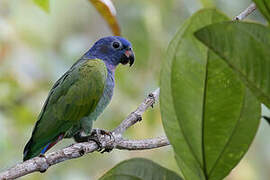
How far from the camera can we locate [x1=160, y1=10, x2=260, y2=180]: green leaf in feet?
3.48

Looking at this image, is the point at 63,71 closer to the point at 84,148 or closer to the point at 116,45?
the point at 116,45

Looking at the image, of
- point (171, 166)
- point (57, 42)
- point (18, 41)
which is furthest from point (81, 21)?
point (171, 166)

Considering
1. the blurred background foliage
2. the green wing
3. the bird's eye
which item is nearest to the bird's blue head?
the bird's eye

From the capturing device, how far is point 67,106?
121 inches

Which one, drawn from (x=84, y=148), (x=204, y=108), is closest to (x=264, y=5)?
(x=204, y=108)

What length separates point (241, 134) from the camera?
108 centimetres


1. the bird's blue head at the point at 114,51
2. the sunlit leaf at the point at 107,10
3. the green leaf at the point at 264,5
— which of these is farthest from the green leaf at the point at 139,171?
the bird's blue head at the point at 114,51

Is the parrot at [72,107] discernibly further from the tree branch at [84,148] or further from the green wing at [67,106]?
the tree branch at [84,148]

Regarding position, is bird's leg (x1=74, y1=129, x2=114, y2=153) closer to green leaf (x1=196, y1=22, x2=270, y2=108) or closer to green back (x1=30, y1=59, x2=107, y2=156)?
green back (x1=30, y1=59, x2=107, y2=156)

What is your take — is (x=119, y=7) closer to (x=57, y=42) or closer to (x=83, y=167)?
(x=57, y=42)

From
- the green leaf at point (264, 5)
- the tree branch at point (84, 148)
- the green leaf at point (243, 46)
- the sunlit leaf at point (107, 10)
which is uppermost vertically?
the sunlit leaf at point (107, 10)

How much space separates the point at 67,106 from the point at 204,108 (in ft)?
6.92

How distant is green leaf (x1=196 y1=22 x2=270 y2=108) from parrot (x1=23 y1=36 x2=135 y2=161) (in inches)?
86.8

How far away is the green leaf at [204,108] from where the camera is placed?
1.06m
